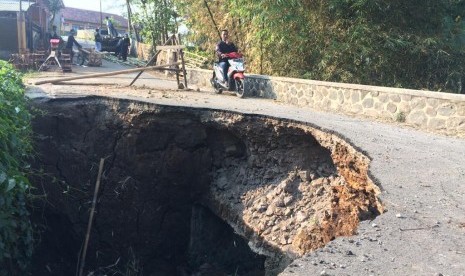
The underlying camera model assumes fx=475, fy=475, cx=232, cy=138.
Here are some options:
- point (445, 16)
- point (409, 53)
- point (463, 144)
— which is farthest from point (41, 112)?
point (445, 16)

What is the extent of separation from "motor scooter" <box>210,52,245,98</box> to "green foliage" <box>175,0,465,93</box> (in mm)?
940

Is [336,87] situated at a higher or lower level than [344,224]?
higher

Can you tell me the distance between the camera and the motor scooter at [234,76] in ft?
35.3

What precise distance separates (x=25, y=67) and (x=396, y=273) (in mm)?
16553

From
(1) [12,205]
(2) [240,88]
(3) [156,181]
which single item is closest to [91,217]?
(3) [156,181]

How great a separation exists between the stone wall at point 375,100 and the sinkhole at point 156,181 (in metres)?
2.17

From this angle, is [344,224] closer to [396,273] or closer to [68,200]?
[396,273]

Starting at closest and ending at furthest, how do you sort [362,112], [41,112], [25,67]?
[41,112]
[362,112]
[25,67]

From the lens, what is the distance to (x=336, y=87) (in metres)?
9.24

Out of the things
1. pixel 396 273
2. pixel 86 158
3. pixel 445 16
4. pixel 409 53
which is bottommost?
pixel 86 158

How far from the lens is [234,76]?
10875 millimetres

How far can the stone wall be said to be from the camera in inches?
287

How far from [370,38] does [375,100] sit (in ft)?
8.14

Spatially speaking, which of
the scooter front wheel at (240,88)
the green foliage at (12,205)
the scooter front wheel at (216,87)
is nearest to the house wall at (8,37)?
the scooter front wheel at (216,87)
